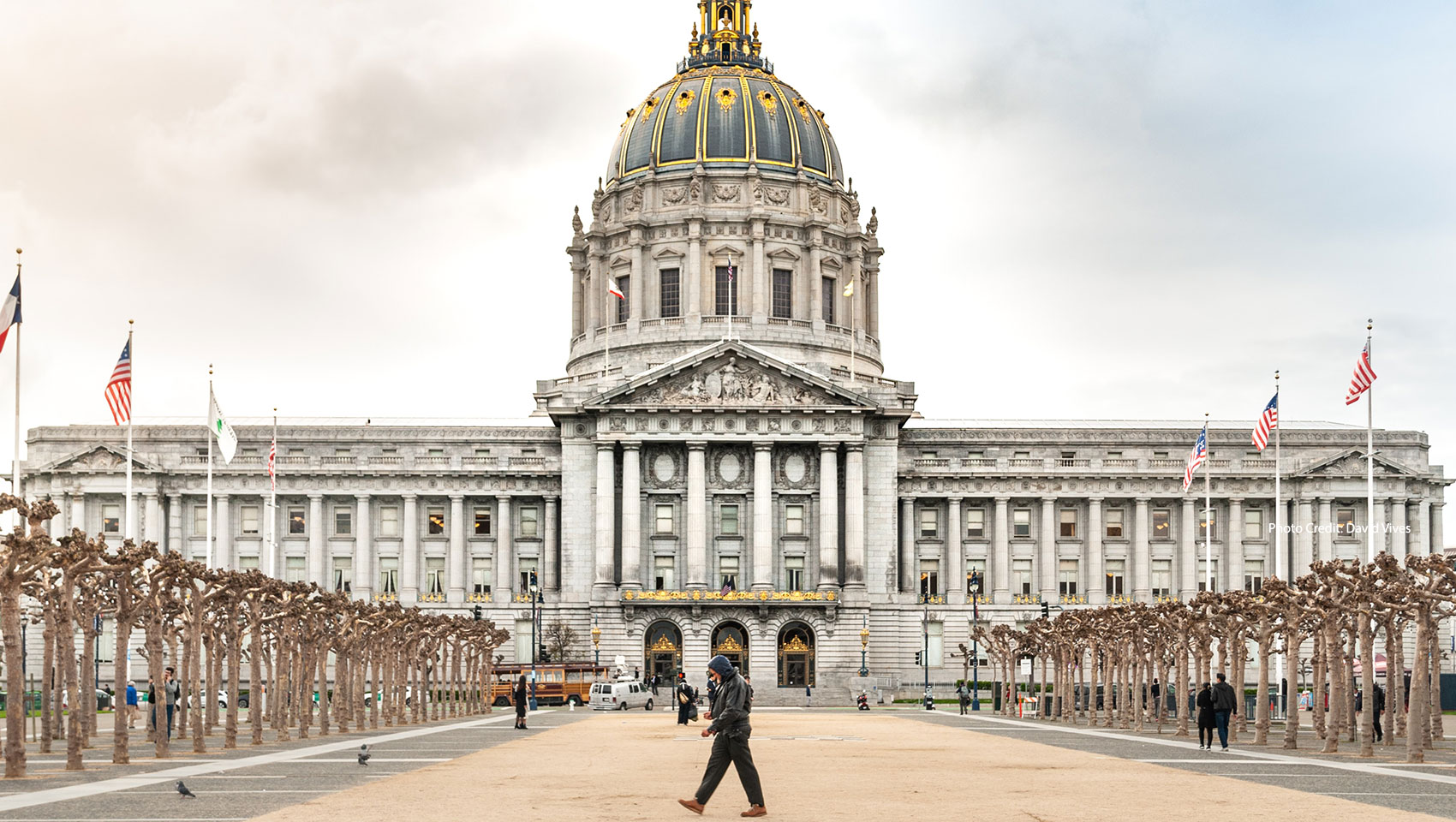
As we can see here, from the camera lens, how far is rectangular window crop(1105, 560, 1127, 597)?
136250 millimetres

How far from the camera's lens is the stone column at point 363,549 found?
439 feet

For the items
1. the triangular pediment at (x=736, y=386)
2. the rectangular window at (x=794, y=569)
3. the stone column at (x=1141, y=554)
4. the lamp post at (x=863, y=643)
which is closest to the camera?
the lamp post at (x=863, y=643)

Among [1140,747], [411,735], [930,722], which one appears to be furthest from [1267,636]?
[411,735]

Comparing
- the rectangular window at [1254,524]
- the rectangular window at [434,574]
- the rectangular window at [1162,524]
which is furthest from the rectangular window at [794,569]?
the rectangular window at [1254,524]

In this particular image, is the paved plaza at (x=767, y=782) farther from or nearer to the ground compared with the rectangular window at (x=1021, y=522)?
nearer to the ground

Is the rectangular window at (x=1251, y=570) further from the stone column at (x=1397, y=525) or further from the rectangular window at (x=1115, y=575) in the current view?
the stone column at (x=1397, y=525)

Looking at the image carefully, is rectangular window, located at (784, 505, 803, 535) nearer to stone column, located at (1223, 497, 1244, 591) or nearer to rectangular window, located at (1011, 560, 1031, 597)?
rectangular window, located at (1011, 560, 1031, 597)

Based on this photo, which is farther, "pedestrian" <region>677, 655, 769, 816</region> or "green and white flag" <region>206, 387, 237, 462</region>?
"green and white flag" <region>206, 387, 237, 462</region>

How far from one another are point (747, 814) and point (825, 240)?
13073cm

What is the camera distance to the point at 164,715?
150 feet

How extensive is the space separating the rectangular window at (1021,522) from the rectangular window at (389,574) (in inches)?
1847

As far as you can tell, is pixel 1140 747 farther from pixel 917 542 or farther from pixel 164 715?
pixel 917 542

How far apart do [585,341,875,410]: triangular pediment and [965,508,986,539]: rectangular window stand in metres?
14.7

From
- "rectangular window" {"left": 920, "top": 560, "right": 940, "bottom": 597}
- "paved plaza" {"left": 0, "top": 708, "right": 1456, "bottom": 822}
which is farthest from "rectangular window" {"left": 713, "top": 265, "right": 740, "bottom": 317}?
"paved plaza" {"left": 0, "top": 708, "right": 1456, "bottom": 822}
